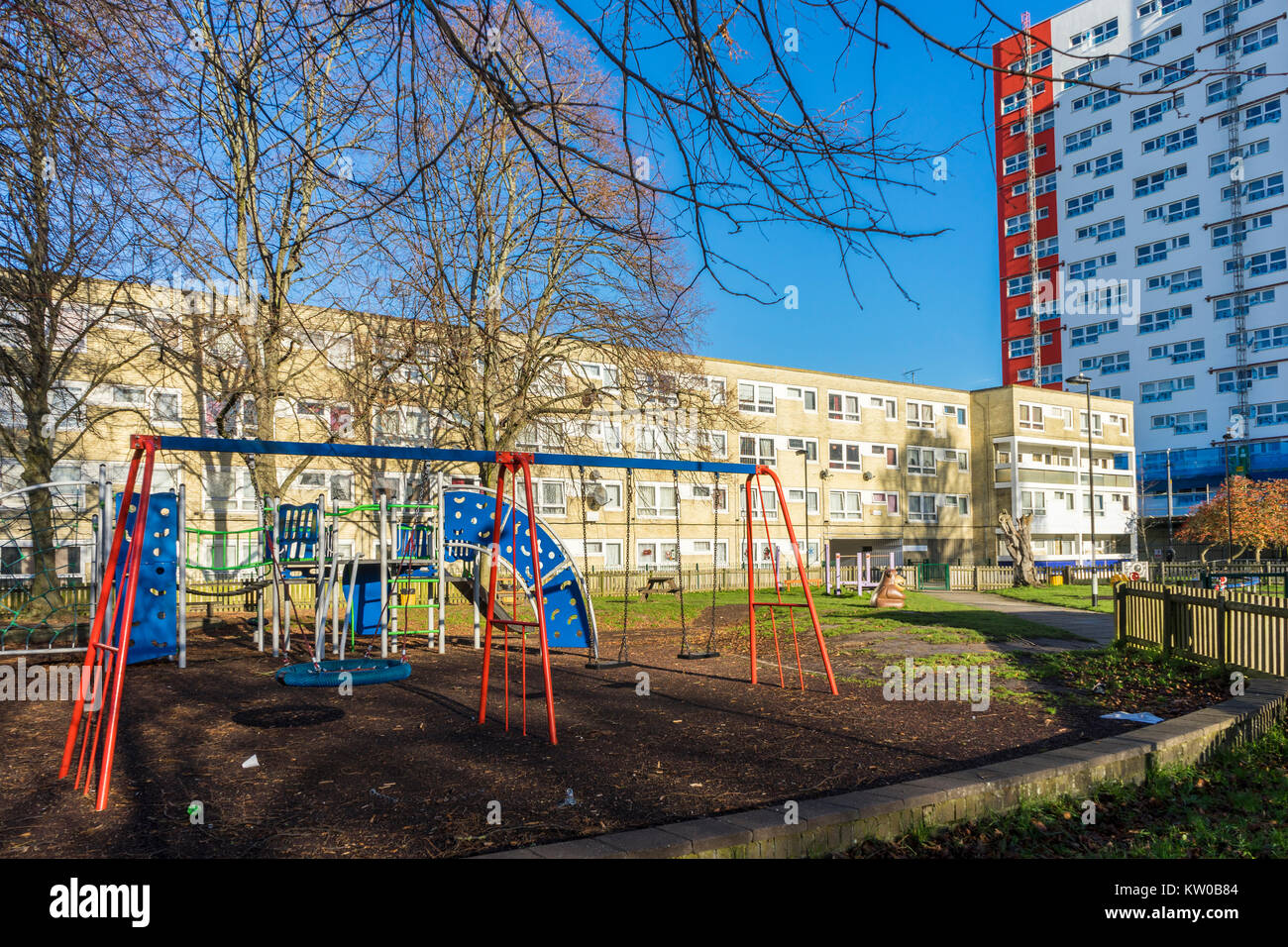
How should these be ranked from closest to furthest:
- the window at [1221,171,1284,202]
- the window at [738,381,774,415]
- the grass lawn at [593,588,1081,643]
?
the grass lawn at [593,588,1081,643] → the window at [738,381,774,415] → the window at [1221,171,1284,202]

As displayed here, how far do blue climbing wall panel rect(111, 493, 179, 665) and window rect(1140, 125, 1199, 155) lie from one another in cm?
7563

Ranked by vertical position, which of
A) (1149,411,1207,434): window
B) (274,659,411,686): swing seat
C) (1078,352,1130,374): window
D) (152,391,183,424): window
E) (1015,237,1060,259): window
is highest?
(1015,237,1060,259): window

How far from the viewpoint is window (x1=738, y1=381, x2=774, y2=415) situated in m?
44.6

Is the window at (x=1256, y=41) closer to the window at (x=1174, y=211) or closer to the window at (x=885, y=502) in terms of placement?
the window at (x=1174, y=211)

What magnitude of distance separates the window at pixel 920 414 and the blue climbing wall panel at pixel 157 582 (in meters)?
45.7

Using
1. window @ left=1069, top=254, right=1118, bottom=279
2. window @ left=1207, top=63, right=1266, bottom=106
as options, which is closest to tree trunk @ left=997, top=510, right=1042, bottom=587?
window @ left=1069, top=254, right=1118, bottom=279

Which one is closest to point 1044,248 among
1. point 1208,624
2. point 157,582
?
point 1208,624

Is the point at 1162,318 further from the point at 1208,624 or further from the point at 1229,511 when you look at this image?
the point at 1208,624

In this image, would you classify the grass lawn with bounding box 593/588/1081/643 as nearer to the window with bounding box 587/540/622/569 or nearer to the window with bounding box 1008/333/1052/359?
the window with bounding box 587/540/622/569

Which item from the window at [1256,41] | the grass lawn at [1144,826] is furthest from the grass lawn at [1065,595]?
the window at [1256,41]

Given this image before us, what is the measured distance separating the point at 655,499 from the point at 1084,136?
55256 mm

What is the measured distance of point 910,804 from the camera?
4855 millimetres

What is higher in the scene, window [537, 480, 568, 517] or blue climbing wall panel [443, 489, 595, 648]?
window [537, 480, 568, 517]
